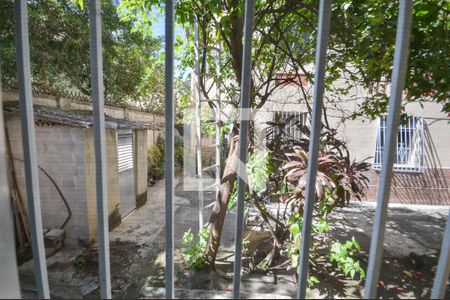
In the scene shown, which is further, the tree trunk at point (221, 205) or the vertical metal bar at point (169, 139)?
the tree trunk at point (221, 205)

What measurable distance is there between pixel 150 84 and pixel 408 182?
19.8 ft

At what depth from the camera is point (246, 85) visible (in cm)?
66

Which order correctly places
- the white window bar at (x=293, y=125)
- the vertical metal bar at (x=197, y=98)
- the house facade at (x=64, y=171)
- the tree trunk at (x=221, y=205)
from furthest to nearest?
the house facade at (x=64, y=171) < the vertical metal bar at (x=197, y=98) < the white window bar at (x=293, y=125) < the tree trunk at (x=221, y=205)

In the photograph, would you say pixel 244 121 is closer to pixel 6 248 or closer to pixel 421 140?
pixel 6 248

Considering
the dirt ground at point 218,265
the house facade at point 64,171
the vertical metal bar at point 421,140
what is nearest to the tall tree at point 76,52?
the house facade at point 64,171

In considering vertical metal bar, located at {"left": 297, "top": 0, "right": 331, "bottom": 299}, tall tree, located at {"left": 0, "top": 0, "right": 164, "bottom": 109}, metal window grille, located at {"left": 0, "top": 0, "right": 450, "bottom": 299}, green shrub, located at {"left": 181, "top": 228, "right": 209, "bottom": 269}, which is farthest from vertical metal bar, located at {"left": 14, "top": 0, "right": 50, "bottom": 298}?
tall tree, located at {"left": 0, "top": 0, "right": 164, "bottom": 109}

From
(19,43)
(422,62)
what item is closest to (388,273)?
(422,62)

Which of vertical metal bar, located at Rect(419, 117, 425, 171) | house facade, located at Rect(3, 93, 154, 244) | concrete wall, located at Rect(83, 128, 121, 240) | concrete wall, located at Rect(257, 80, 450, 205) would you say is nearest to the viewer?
house facade, located at Rect(3, 93, 154, 244)

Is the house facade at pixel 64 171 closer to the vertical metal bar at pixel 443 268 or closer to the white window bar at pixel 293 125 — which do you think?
the white window bar at pixel 293 125

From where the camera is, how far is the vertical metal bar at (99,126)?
2.11ft

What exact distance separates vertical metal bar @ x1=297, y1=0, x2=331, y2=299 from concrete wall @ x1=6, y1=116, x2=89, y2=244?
376 centimetres

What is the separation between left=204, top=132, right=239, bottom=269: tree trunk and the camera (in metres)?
2.58

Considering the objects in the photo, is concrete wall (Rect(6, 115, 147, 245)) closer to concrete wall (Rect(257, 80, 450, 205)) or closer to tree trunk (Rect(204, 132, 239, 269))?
tree trunk (Rect(204, 132, 239, 269))

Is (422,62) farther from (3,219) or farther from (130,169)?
(130,169)
